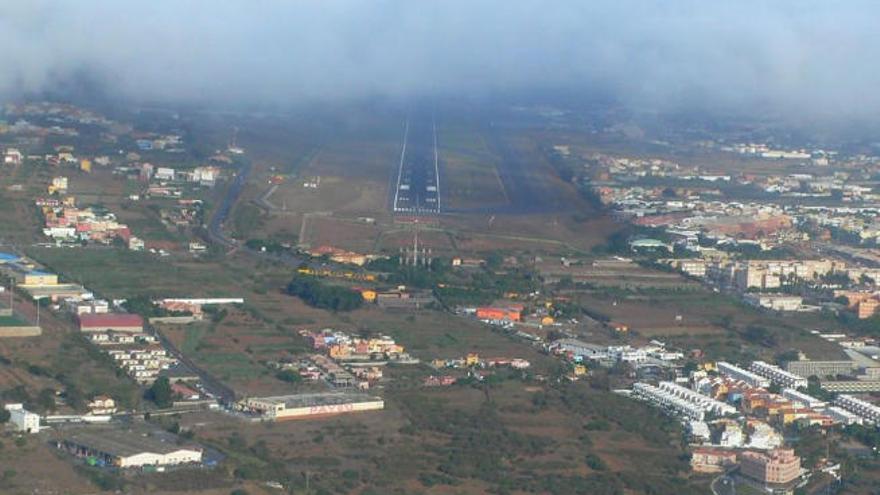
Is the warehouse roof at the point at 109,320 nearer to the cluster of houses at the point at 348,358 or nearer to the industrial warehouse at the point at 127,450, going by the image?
the cluster of houses at the point at 348,358

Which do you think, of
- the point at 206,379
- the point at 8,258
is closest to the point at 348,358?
the point at 206,379

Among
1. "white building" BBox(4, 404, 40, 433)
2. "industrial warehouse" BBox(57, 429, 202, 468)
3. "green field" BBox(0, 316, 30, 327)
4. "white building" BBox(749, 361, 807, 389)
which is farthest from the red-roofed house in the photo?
"white building" BBox(749, 361, 807, 389)

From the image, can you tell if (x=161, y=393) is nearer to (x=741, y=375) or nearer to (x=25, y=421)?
(x=25, y=421)

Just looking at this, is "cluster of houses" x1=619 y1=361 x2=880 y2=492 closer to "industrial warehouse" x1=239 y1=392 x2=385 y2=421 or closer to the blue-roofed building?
"industrial warehouse" x1=239 y1=392 x2=385 y2=421

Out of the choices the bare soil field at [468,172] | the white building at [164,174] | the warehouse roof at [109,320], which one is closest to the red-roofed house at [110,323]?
the warehouse roof at [109,320]

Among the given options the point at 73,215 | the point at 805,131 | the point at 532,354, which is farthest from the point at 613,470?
the point at 805,131

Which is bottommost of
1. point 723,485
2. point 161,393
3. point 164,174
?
point 723,485
